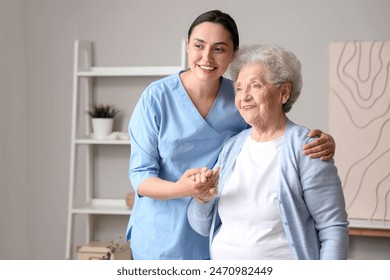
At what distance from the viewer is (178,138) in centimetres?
212

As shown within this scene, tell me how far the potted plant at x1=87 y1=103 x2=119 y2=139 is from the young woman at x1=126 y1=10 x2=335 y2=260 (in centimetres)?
206

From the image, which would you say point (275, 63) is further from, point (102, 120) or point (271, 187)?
point (102, 120)

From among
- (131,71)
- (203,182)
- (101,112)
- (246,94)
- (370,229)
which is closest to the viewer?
(203,182)

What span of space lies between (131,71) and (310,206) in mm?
2479

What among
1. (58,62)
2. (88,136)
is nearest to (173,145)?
(88,136)

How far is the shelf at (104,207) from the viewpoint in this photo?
4133mm

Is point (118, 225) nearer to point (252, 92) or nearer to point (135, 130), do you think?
point (135, 130)

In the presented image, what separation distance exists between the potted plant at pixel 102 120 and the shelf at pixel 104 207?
435mm

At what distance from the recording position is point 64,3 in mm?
4469

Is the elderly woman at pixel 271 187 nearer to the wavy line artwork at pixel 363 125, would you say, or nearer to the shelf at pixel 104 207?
the wavy line artwork at pixel 363 125

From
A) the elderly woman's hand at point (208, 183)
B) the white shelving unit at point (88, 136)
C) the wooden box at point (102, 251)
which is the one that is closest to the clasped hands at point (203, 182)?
the elderly woman's hand at point (208, 183)
